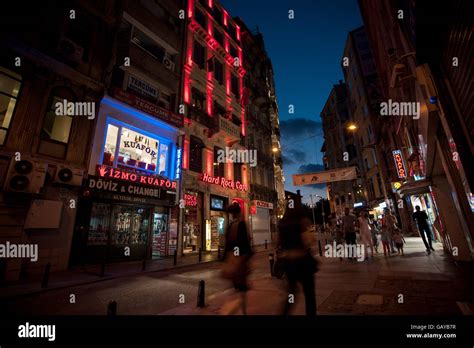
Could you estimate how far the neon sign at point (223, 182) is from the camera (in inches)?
724

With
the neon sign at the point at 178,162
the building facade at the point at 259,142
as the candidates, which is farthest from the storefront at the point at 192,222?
the building facade at the point at 259,142

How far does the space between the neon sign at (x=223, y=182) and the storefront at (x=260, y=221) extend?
2752mm

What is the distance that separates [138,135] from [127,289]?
1064 centimetres

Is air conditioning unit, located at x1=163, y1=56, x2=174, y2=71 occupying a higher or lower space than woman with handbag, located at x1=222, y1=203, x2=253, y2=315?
higher

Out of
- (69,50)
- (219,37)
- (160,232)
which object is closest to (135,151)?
(160,232)

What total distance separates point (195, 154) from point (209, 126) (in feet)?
10.3

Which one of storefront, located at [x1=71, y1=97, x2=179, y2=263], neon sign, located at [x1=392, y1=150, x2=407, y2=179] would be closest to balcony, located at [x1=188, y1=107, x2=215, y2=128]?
storefront, located at [x1=71, y1=97, x2=179, y2=263]

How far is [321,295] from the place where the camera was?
5512 millimetres

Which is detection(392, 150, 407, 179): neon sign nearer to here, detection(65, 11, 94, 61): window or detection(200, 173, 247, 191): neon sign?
detection(200, 173, 247, 191): neon sign

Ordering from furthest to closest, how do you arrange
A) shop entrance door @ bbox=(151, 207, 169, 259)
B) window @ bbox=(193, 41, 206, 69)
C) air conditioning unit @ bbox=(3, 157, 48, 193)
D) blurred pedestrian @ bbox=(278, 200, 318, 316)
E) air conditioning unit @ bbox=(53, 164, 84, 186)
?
window @ bbox=(193, 41, 206, 69) → shop entrance door @ bbox=(151, 207, 169, 259) → air conditioning unit @ bbox=(53, 164, 84, 186) → air conditioning unit @ bbox=(3, 157, 48, 193) → blurred pedestrian @ bbox=(278, 200, 318, 316)

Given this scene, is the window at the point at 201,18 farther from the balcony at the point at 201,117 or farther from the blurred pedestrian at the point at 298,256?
the blurred pedestrian at the point at 298,256

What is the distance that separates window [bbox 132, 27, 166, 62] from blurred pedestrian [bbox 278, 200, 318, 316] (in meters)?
18.0

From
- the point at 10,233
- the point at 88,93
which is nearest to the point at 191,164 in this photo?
the point at 88,93

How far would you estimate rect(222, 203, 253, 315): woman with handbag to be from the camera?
4133 mm
